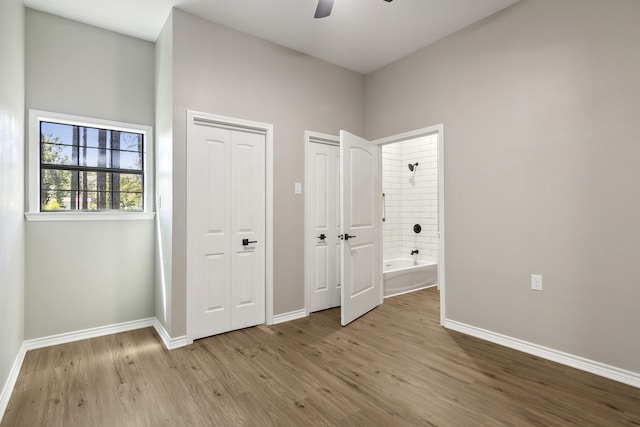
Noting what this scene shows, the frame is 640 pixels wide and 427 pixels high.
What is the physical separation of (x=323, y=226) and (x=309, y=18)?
225cm

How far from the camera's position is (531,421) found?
1914mm

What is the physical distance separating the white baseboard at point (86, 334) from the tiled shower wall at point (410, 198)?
3922 millimetres

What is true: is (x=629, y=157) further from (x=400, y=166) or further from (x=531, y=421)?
(x=400, y=166)

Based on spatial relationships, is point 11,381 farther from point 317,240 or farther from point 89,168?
point 317,240

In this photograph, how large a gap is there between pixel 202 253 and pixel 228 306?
619 mm

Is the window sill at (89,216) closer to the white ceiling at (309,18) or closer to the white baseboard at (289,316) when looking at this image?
the white baseboard at (289,316)

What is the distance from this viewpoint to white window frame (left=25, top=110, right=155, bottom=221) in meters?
2.97

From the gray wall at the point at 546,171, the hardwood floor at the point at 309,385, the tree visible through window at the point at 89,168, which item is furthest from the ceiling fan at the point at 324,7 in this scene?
the hardwood floor at the point at 309,385

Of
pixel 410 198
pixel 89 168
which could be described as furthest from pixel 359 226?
pixel 89 168

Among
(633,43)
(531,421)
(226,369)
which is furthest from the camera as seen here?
(226,369)

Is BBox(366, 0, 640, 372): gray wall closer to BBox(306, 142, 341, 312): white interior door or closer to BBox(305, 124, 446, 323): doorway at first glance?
BBox(305, 124, 446, 323): doorway

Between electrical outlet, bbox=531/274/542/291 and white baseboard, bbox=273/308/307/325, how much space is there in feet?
7.63

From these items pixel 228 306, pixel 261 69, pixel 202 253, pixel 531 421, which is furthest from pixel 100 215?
pixel 531 421

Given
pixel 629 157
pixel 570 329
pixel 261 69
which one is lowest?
pixel 570 329
